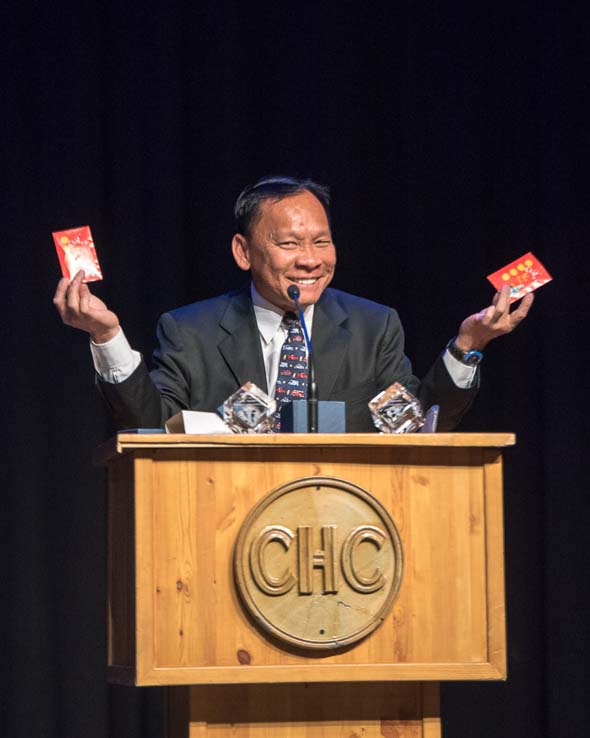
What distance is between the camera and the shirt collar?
3131 mm

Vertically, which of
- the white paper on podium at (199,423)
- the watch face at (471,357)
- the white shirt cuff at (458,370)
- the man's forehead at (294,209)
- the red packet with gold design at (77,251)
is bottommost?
the white paper on podium at (199,423)

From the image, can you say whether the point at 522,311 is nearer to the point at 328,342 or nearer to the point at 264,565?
the point at 328,342

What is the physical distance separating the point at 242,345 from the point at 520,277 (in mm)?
713

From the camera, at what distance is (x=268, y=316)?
3154mm

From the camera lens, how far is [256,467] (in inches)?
83.7

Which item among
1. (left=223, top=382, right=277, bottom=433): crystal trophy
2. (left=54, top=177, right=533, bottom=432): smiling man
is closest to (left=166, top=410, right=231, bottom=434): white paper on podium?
(left=223, top=382, right=277, bottom=433): crystal trophy

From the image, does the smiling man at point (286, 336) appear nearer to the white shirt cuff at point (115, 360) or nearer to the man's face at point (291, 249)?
the man's face at point (291, 249)

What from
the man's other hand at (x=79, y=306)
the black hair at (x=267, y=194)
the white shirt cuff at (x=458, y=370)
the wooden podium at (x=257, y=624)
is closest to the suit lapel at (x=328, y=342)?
the black hair at (x=267, y=194)

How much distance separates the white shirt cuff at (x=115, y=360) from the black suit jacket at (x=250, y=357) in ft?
0.71

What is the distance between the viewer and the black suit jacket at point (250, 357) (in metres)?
3.01

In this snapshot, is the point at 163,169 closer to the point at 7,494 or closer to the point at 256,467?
the point at 7,494

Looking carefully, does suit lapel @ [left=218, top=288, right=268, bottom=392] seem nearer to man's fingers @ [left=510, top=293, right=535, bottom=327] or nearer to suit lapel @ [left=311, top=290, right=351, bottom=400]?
suit lapel @ [left=311, top=290, right=351, bottom=400]

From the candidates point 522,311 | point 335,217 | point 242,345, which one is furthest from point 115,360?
point 335,217

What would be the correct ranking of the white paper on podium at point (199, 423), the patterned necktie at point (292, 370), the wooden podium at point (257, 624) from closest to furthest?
the wooden podium at point (257, 624)
the white paper on podium at point (199, 423)
the patterned necktie at point (292, 370)
